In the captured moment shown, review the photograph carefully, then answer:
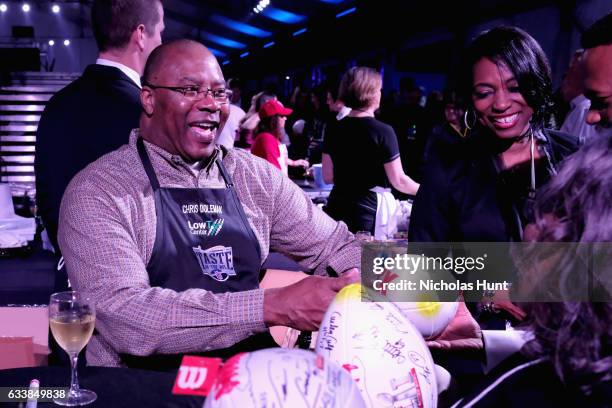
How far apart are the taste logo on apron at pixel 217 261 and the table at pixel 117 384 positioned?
438 mm

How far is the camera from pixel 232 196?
6.45 feet

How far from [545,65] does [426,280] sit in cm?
92

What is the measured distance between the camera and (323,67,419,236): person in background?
153 inches

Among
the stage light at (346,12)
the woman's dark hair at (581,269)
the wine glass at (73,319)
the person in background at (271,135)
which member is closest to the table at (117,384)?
the wine glass at (73,319)

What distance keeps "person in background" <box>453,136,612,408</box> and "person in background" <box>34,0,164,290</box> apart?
1858mm

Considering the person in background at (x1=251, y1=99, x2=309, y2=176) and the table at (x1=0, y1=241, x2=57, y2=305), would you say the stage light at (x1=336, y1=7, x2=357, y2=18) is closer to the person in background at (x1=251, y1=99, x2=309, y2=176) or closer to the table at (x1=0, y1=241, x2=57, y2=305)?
the person in background at (x1=251, y1=99, x2=309, y2=176)

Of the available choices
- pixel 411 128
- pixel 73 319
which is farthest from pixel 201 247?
pixel 411 128

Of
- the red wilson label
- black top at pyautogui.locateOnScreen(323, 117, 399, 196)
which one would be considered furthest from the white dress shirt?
the red wilson label

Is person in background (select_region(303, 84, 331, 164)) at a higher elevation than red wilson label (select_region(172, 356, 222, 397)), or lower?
higher

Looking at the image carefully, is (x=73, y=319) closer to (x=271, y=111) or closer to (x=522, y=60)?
(x=522, y=60)

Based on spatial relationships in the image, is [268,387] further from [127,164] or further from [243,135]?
[243,135]

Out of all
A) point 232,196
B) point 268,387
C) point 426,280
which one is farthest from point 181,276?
point 268,387

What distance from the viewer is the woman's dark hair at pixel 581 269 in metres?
0.82

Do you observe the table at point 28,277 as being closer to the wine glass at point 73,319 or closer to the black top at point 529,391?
the wine glass at point 73,319
